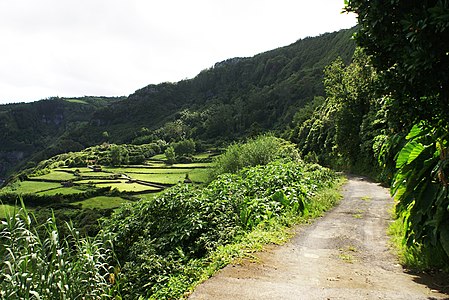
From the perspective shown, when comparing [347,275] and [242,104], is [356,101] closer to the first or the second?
[347,275]

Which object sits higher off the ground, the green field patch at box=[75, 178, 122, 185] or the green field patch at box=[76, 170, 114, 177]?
the green field patch at box=[76, 170, 114, 177]

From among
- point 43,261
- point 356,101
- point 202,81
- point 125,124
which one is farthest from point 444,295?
point 202,81

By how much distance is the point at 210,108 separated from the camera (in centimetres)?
15488

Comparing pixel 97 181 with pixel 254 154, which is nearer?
pixel 254 154

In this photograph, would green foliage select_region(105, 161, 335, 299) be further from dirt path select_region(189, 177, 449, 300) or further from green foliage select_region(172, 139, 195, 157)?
green foliage select_region(172, 139, 195, 157)

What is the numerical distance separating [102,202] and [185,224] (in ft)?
136

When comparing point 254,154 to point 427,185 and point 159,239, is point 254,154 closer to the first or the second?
point 159,239

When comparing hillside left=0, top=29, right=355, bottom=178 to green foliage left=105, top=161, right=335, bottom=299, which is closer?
green foliage left=105, top=161, right=335, bottom=299

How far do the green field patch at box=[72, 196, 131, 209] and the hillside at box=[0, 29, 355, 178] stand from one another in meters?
65.3

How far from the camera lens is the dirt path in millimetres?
4672

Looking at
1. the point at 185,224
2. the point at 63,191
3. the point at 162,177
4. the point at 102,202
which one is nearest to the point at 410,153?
the point at 185,224

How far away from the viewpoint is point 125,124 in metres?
168

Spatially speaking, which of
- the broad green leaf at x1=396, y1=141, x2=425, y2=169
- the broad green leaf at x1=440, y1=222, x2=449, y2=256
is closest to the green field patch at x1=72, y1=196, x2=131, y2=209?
the broad green leaf at x1=396, y1=141, x2=425, y2=169

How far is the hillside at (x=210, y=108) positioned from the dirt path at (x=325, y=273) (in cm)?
9540
